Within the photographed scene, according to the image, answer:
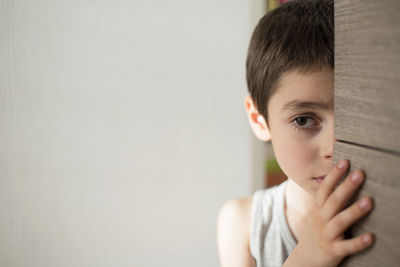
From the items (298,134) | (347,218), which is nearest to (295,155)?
(298,134)

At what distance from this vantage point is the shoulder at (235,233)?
38.0 inches

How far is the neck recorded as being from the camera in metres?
0.92

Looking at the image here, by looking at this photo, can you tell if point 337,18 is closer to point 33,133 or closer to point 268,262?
point 268,262

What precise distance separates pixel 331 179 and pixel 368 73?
0.15 m

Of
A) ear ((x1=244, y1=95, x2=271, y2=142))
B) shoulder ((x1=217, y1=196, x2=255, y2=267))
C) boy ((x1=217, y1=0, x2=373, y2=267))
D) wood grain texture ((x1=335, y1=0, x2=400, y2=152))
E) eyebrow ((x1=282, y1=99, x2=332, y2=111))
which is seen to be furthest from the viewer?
shoulder ((x1=217, y1=196, x2=255, y2=267))

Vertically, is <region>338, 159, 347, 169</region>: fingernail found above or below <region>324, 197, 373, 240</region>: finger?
above

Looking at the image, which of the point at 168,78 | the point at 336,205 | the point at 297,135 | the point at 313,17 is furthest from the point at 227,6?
the point at 336,205

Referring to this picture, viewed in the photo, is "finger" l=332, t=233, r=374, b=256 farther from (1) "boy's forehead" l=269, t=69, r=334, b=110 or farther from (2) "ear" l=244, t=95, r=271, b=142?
(2) "ear" l=244, t=95, r=271, b=142

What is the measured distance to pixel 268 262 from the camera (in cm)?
94

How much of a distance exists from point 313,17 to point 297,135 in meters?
0.25

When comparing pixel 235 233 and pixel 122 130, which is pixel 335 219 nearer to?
pixel 235 233

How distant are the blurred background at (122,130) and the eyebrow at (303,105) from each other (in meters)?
0.51

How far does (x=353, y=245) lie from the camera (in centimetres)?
47

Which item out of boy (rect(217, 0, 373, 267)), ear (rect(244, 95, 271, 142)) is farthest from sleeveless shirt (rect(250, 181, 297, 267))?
ear (rect(244, 95, 271, 142))
